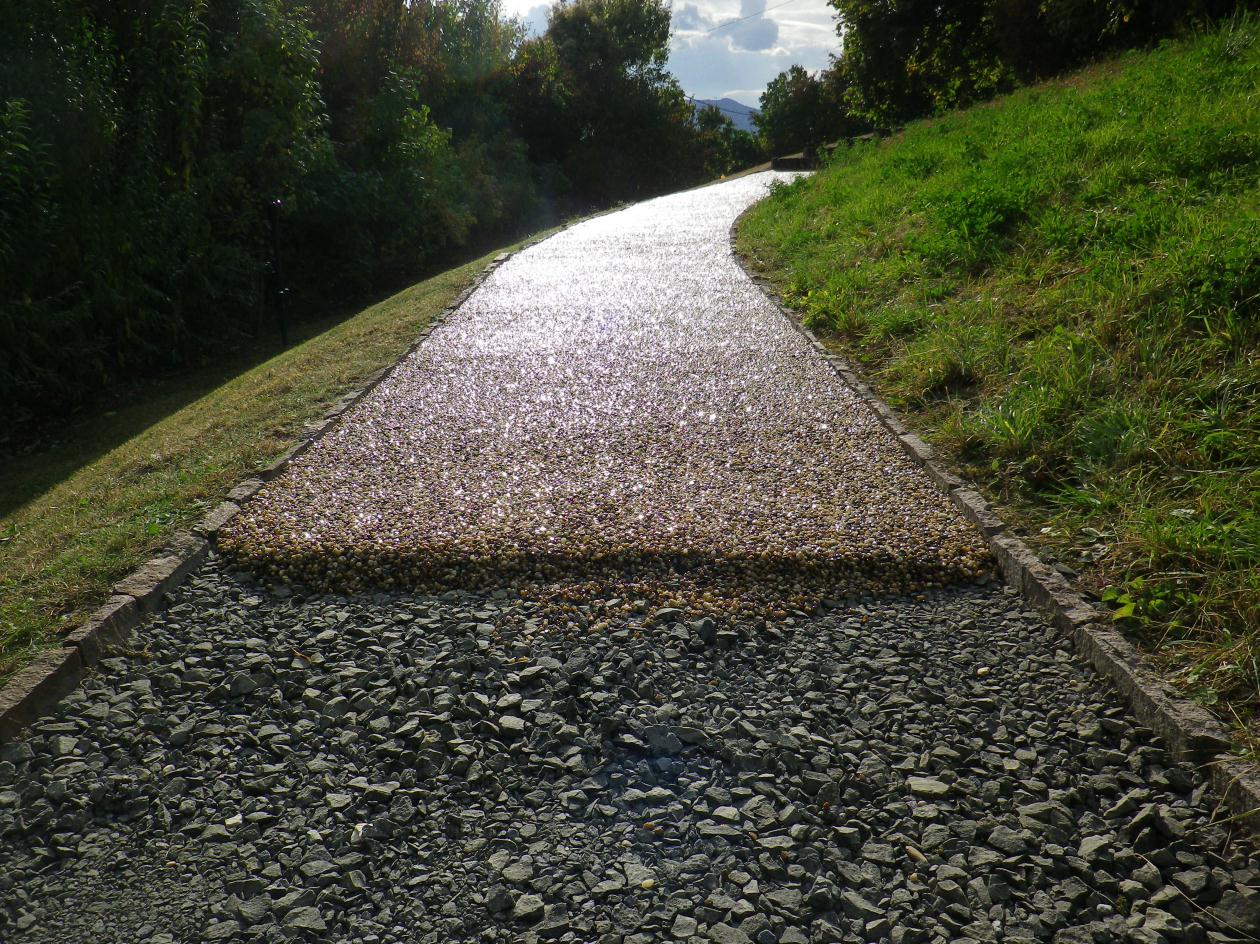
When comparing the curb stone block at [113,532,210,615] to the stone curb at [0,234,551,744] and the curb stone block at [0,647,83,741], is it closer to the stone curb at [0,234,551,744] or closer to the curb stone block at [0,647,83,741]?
the stone curb at [0,234,551,744]

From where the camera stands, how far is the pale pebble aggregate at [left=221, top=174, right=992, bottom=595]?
3883 millimetres

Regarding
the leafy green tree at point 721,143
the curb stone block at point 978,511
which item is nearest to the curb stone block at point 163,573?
the curb stone block at point 978,511

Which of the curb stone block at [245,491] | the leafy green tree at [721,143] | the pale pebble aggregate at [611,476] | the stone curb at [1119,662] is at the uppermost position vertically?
the leafy green tree at [721,143]

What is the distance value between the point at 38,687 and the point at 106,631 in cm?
38

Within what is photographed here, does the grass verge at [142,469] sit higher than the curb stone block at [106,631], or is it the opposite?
the grass verge at [142,469]

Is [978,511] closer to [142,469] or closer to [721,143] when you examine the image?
[142,469]

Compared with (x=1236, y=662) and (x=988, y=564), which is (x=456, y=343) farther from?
(x=1236, y=662)

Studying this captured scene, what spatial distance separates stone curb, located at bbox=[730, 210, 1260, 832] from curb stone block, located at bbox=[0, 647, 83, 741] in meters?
3.84

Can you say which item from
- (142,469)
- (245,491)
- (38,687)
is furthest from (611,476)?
(142,469)

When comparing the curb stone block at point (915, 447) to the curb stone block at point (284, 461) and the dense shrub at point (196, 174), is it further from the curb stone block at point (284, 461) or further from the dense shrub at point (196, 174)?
the dense shrub at point (196, 174)

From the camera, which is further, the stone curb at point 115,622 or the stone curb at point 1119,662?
the stone curb at point 115,622

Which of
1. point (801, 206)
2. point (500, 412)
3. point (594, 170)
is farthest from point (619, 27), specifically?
point (500, 412)

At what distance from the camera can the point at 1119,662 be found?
2.94 m

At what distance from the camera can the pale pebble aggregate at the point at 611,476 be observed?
12.7 feet
